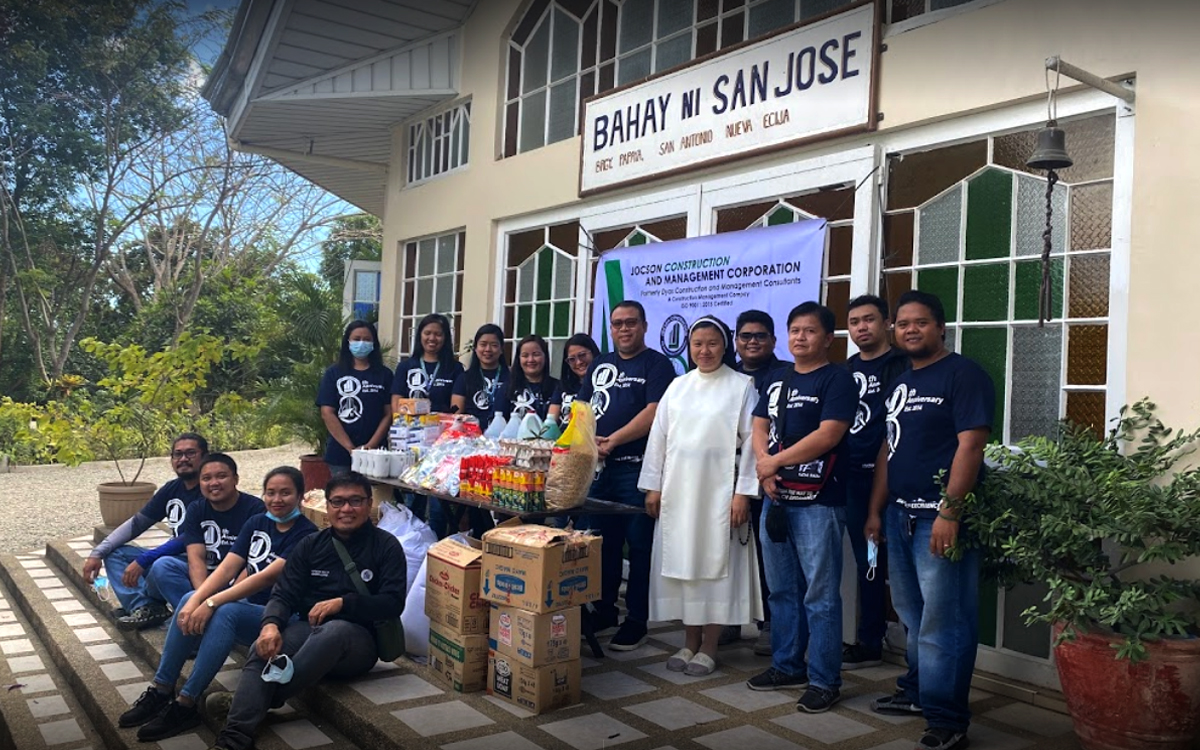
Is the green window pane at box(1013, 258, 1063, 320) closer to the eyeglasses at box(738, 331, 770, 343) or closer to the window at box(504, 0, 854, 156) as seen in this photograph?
the eyeglasses at box(738, 331, 770, 343)

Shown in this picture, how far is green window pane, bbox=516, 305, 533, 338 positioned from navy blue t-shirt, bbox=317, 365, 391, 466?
5.69 feet

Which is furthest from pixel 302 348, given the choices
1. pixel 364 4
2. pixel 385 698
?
pixel 364 4

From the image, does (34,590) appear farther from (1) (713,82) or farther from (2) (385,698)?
(1) (713,82)

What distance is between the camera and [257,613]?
425cm

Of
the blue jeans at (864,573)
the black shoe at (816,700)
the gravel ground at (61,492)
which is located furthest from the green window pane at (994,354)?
the gravel ground at (61,492)

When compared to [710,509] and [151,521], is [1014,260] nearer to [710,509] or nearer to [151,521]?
[710,509]

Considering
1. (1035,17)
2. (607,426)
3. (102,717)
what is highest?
(1035,17)

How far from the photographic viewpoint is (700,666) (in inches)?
172

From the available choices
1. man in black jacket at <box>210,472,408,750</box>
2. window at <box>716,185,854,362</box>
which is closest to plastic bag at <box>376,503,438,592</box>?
man in black jacket at <box>210,472,408,750</box>

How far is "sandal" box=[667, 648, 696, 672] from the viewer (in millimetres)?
4414

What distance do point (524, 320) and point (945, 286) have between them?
3938 mm

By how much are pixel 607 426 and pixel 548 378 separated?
0.91 m

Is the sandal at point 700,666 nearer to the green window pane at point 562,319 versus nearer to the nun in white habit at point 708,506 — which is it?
the nun in white habit at point 708,506

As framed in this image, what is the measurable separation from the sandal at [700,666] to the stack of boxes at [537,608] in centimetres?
63
